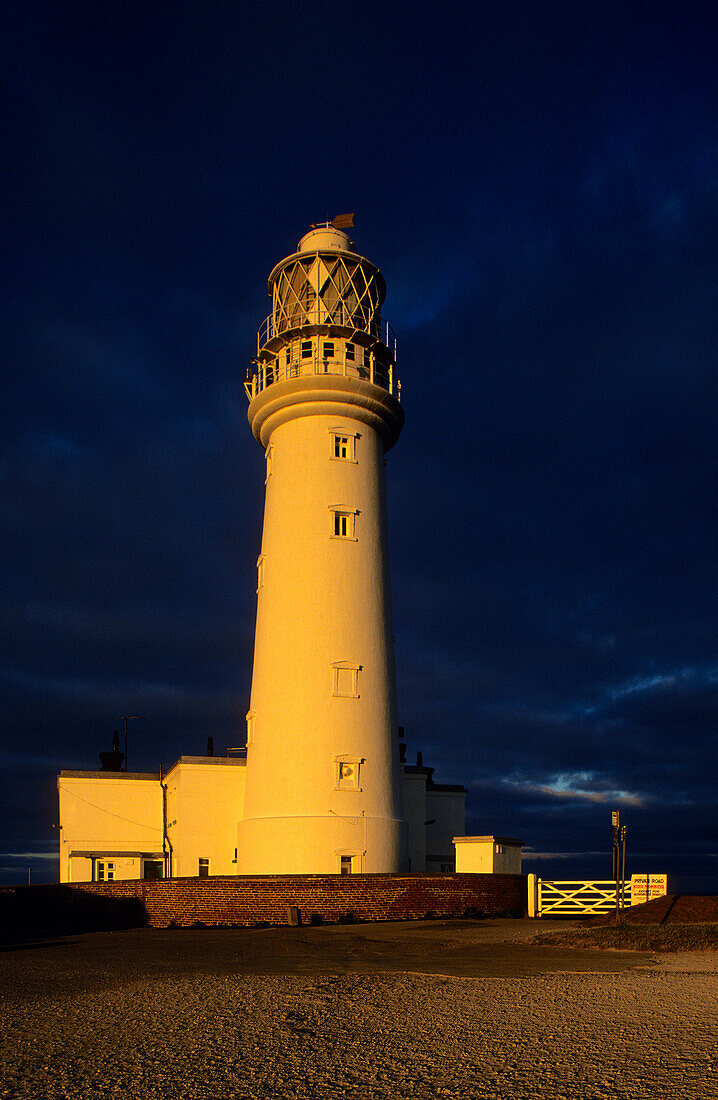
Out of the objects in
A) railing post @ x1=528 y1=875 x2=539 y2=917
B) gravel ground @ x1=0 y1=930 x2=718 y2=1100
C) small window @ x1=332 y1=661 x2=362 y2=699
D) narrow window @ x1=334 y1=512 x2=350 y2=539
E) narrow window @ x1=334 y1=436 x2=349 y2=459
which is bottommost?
railing post @ x1=528 y1=875 x2=539 y2=917

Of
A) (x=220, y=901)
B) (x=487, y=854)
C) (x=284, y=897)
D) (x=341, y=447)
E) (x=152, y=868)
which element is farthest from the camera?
(x=152, y=868)

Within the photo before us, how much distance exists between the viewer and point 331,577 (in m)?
26.1

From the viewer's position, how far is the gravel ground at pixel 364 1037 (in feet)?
22.5

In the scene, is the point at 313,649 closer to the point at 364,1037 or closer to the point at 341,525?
the point at 341,525

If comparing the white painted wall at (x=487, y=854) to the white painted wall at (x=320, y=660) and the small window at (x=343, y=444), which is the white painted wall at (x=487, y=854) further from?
the small window at (x=343, y=444)

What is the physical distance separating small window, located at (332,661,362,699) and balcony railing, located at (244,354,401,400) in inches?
340

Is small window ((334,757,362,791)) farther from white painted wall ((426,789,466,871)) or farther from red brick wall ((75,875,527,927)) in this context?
white painted wall ((426,789,466,871))

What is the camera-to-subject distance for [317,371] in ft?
88.9

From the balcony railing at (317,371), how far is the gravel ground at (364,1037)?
18609 mm

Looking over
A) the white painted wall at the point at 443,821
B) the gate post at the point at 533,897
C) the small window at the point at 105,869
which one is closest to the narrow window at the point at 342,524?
the gate post at the point at 533,897

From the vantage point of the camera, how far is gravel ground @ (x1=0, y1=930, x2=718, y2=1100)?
Result: 6.85 meters

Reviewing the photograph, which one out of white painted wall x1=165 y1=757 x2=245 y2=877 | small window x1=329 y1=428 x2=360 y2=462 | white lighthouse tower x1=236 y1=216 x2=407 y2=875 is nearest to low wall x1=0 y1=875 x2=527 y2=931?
white lighthouse tower x1=236 y1=216 x2=407 y2=875

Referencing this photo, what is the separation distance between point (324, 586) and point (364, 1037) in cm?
1793

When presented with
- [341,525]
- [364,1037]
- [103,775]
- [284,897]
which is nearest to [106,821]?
[103,775]
